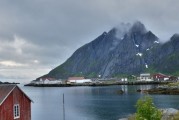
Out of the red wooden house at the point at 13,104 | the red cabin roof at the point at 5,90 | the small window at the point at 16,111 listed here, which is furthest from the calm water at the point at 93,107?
the red cabin roof at the point at 5,90

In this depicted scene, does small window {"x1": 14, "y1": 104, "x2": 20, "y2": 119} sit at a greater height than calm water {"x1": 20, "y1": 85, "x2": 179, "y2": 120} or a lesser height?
greater

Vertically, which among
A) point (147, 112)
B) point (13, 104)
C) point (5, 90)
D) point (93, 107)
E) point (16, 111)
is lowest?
point (93, 107)

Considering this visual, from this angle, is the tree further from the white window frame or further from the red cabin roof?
the white window frame

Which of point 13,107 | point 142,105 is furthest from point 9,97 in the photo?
point 142,105

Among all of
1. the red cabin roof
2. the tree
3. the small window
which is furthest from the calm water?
the tree

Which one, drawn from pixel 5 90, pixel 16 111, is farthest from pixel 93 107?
pixel 5 90

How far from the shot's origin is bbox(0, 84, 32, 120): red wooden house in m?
38.3

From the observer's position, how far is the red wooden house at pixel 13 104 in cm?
3835

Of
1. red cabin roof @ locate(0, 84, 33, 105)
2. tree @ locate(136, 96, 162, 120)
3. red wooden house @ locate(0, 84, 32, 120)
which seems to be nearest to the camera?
tree @ locate(136, 96, 162, 120)

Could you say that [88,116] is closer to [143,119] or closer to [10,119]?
[10,119]

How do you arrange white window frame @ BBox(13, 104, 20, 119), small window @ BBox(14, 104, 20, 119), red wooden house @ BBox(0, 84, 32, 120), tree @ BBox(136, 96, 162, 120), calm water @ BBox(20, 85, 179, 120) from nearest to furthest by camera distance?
tree @ BBox(136, 96, 162, 120) → red wooden house @ BBox(0, 84, 32, 120) → white window frame @ BBox(13, 104, 20, 119) → small window @ BBox(14, 104, 20, 119) → calm water @ BBox(20, 85, 179, 120)

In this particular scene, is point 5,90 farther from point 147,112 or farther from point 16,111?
point 147,112

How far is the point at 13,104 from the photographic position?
39906 millimetres

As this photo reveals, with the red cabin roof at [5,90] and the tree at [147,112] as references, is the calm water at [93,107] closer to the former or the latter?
the red cabin roof at [5,90]
